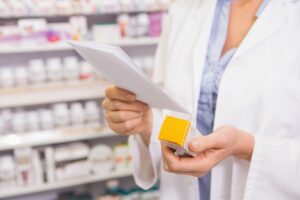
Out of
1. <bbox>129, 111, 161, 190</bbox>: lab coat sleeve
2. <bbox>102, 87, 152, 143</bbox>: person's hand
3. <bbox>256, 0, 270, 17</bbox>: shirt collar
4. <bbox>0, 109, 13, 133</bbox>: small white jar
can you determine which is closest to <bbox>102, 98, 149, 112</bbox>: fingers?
<bbox>102, 87, 152, 143</bbox>: person's hand

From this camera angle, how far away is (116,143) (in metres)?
2.15

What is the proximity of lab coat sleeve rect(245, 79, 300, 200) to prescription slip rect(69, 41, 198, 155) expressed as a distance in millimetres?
197

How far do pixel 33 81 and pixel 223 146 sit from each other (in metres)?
1.35

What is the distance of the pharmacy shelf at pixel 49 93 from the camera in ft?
5.50

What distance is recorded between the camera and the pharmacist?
68 cm

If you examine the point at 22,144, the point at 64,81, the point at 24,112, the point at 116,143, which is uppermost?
the point at 64,81

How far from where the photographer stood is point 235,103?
0.74 meters

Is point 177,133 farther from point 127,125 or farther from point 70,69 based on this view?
point 70,69

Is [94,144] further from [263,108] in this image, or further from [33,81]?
[263,108]

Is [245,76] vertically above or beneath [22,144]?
above

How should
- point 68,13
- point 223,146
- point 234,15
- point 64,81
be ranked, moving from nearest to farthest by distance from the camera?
1. point 223,146
2. point 234,15
3. point 68,13
4. point 64,81

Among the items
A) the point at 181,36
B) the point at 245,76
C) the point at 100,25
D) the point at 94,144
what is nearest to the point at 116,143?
the point at 94,144

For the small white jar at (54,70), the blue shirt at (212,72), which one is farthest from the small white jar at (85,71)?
the blue shirt at (212,72)

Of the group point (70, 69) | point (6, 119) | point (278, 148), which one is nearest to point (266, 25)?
point (278, 148)
